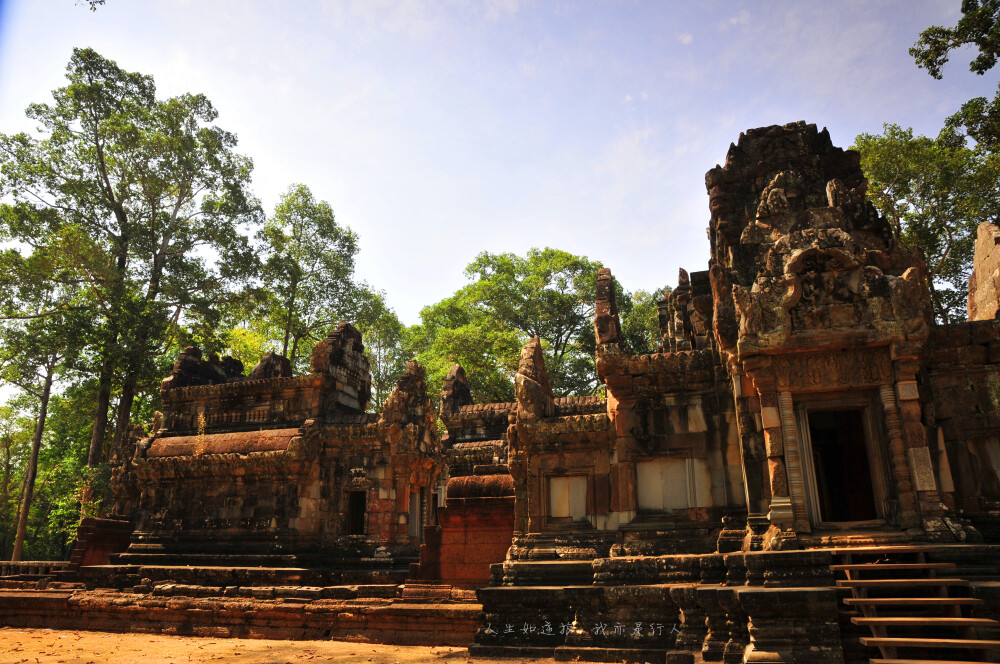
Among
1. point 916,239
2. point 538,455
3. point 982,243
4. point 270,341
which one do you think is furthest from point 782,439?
point 270,341

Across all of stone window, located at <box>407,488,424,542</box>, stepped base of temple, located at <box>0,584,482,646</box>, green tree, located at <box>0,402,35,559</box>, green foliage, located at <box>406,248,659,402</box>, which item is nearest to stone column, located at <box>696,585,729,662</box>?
stepped base of temple, located at <box>0,584,482,646</box>

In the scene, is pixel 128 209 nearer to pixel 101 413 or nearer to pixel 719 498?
pixel 101 413

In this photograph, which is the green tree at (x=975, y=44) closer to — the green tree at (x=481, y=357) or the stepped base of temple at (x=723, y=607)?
the stepped base of temple at (x=723, y=607)

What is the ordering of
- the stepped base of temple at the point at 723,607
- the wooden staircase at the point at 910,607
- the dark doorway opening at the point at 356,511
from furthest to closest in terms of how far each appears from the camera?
the dark doorway opening at the point at 356,511 < the stepped base of temple at the point at 723,607 < the wooden staircase at the point at 910,607

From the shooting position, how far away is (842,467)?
1077cm

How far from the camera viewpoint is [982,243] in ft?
39.8

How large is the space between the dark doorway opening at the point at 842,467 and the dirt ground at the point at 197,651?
584 centimetres

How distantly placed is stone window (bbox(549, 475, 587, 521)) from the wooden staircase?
382 centimetres

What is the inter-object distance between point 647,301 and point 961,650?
27942 millimetres

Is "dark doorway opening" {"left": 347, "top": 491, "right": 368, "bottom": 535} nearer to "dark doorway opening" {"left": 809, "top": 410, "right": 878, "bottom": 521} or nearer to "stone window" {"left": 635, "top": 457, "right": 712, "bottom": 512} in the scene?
"stone window" {"left": 635, "top": 457, "right": 712, "bottom": 512}

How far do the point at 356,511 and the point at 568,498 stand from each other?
7514 mm

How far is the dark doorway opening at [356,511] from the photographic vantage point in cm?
1504

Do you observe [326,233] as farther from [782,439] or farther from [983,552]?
[983,552]

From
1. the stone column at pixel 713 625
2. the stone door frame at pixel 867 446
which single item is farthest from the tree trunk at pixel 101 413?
the stone door frame at pixel 867 446
